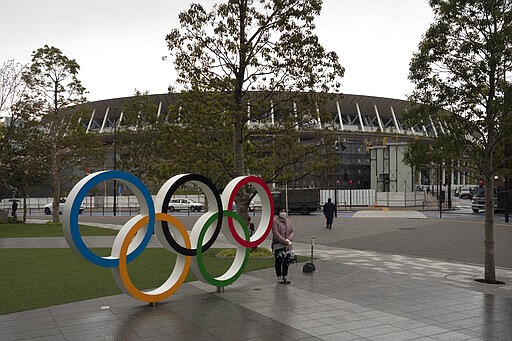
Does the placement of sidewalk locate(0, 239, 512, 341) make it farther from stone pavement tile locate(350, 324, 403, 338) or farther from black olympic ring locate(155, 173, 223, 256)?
black olympic ring locate(155, 173, 223, 256)

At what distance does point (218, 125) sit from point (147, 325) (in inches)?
398

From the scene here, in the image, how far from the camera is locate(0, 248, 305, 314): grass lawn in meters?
9.61

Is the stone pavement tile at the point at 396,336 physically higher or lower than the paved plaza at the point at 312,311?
higher

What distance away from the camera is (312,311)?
858 cm

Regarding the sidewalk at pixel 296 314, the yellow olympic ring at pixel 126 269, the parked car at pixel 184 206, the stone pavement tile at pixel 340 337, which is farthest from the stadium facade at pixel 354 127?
the stone pavement tile at pixel 340 337

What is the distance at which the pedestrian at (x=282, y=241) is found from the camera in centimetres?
1088

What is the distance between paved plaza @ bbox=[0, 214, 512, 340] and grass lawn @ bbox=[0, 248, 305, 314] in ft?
2.59

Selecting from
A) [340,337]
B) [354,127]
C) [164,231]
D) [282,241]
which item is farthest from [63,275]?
[354,127]

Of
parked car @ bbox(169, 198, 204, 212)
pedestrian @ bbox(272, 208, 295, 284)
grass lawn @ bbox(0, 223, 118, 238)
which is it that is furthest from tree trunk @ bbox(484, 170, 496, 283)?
parked car @ bbox(169, 198, 204, 212)

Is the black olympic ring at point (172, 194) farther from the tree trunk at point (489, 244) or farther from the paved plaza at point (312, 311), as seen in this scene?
the tree trunk at point (489, 244)

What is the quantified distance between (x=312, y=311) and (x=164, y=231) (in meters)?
3.18

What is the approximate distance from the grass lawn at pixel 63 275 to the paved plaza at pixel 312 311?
79 centimetres

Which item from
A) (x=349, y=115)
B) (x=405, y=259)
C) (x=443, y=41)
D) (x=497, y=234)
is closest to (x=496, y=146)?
(x=443, y=41)

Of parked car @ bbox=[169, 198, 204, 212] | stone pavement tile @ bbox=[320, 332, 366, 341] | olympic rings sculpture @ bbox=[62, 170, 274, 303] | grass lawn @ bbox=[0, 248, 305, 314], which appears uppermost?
olympic rings sculpture @ bbox=[62, 170, 274, 303]
